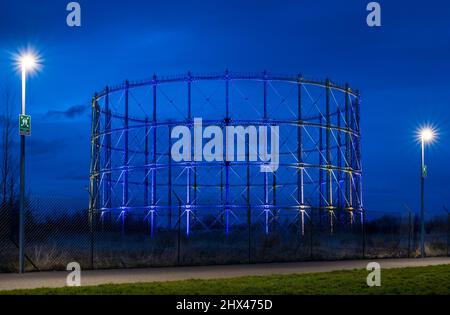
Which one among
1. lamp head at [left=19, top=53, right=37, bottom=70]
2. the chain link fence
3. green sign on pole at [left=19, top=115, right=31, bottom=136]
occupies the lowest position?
the chain link fence

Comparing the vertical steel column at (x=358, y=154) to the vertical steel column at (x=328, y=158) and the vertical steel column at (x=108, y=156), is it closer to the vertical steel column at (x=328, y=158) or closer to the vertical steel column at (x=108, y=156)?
the vertical steel column at (x=328, y=158)

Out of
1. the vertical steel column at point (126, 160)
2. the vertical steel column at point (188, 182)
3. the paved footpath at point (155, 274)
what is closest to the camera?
the paved footpath at point (155, 274)

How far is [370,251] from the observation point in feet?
99.0

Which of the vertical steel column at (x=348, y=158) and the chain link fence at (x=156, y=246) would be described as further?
the vertical steel column at (x=348, y=158)

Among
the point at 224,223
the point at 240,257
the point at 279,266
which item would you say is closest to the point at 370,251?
the point at 240,257

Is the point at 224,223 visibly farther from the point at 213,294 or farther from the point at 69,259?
the point at 213,294

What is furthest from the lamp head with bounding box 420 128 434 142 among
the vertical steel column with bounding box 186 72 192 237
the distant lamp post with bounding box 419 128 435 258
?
the vertical steel column with bounding box 186 72 192 237

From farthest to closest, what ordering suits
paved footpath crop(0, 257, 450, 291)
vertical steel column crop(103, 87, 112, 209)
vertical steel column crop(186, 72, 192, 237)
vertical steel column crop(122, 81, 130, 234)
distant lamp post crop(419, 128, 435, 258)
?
vertical steel column crop(103, 87, 112, 209) → vertical steel column crop(122, 81, 130, 234) → vertical steel column crop(186, 72, 192, 237) → distant lamp post crop(419, 128, 435, 258) → paved footpath crop(0, 257, 450, 291)

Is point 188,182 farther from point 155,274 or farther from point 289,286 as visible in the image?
point 289,286

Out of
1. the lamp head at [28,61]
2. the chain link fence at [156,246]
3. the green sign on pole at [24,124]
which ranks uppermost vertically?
the lamp head at [28,61]

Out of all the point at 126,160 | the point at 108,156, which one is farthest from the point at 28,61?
the point at 108,156

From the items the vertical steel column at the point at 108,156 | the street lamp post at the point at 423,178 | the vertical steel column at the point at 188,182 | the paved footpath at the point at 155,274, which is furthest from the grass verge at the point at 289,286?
the vertical steel column at the point at 108,156

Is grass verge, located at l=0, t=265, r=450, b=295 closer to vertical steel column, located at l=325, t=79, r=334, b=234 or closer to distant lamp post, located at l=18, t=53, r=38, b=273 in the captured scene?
distant lamp post, located at l=18, t=53, r=38, b=273

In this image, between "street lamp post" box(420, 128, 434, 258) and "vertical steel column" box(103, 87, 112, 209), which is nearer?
"street lamp post" box(420, 128, 434, 258)
